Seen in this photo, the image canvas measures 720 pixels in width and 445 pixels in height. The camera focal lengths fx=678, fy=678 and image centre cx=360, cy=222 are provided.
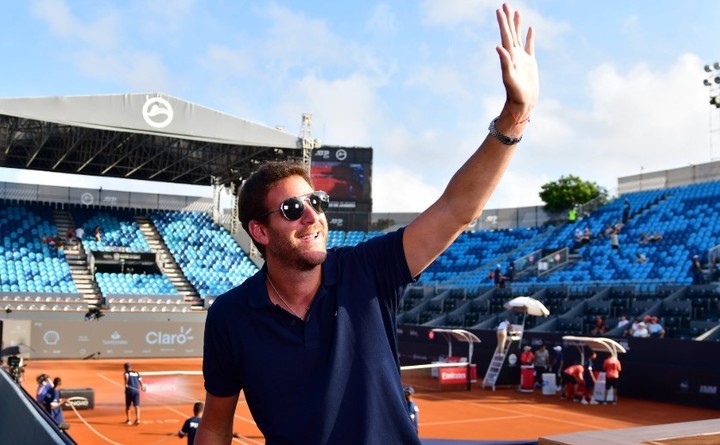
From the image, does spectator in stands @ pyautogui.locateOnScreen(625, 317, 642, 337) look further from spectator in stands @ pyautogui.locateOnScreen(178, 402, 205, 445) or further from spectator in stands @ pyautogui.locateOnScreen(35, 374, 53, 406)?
spectator in stands @ pyautogui.locateOnScreen(35, 374, 53, 406)

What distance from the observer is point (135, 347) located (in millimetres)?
34094

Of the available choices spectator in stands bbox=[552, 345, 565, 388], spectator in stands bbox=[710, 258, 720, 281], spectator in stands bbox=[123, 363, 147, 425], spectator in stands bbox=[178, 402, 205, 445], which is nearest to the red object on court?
spectator in stands bbox=[552, 345, 565, 388]

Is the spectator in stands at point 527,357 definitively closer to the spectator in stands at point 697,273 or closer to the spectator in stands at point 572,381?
the spectator in stands at point 572,381

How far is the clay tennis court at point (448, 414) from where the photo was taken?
1612cm

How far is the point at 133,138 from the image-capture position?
117ft

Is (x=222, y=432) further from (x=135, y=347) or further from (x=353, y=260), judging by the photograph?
(x=135, y=347)

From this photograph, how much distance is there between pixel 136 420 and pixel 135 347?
17645 millimetres

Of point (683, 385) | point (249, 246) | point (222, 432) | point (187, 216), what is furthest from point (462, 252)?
point (222, 432)

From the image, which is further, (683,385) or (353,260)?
(683,385)

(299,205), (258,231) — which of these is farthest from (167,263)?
(299,205)

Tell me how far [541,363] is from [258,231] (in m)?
23.3

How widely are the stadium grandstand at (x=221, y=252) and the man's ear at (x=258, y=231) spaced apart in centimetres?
2076

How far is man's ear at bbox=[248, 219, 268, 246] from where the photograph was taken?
9.32 ft

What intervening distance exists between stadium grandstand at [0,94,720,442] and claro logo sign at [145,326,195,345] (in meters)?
0.08
